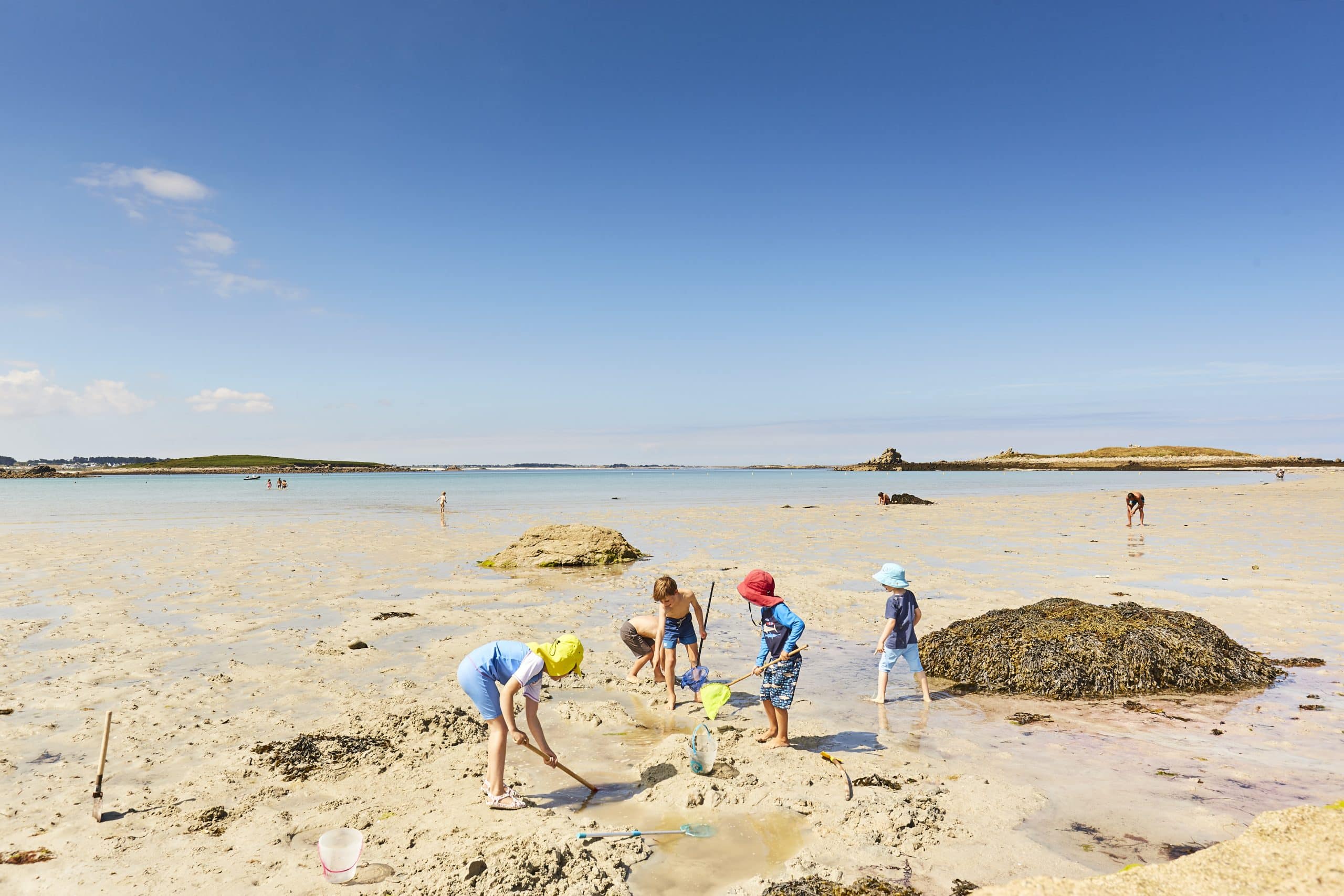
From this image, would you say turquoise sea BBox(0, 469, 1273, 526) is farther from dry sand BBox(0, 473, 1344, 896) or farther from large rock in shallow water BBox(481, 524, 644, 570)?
dry sand BBox(0, 473, 1344, 896)

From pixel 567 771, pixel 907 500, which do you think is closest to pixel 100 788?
pixel 567 771

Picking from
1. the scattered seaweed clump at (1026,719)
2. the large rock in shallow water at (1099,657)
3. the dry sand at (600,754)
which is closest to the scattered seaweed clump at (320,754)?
the dry sand at (600,754)

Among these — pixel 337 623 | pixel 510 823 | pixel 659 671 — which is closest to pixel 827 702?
pixel 659 671

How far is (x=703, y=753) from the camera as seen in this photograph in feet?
21.0

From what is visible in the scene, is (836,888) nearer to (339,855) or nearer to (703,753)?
(703,753)

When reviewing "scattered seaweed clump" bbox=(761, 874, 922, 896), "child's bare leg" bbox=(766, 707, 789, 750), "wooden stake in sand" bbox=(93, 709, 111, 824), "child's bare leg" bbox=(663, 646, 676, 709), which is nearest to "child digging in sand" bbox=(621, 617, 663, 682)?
"child's bare leg" bbox=(663, 646, 676, 709)

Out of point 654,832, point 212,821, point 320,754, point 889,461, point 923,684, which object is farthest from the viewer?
point 889,461

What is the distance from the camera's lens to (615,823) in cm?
571

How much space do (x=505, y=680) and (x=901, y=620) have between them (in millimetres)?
4940

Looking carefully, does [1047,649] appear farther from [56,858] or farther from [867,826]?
[56,858]

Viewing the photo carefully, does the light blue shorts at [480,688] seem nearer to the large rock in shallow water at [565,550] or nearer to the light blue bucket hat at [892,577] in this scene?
the light blue bucket hat at [892,577]

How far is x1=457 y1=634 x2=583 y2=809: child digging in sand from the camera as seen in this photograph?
5.75 meters

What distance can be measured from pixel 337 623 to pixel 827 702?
29.4 ft

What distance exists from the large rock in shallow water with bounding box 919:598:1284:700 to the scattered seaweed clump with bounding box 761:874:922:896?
517 centimetres
